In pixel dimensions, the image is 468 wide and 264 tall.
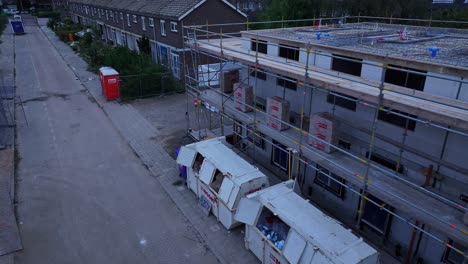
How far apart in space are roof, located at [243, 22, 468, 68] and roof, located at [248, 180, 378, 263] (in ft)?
12.3

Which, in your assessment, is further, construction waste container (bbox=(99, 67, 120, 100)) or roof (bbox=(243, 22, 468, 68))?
construction waste container (bbox=(99, 67, 120, 100))

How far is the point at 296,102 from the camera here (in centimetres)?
1089

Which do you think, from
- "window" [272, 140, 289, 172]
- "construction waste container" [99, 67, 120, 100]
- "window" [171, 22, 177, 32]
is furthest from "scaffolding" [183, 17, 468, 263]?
"window" [171, 22, 177, 32]

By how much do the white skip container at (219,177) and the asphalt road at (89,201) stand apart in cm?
94

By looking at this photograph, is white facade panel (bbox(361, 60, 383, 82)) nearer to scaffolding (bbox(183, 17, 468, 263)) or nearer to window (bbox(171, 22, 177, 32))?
scaffolding (bbox(183, 17, 468, 263))

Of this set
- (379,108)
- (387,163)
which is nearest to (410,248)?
(387,163)

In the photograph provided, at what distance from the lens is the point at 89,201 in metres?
10.8

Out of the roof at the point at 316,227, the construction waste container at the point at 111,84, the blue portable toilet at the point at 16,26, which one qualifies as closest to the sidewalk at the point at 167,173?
the construction waste container at the point at 111,84

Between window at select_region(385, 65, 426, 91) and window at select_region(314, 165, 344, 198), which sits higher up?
window at select_region(385, 65, 426, 91)

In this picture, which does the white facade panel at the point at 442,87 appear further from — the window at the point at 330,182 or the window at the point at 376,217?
the window at the point at 330,182

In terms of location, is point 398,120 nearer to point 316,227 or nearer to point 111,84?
point 316,227

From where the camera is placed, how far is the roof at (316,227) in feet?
21.9

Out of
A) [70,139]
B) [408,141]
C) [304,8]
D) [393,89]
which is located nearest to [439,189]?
[408,141]

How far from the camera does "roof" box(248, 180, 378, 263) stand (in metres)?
6.66
